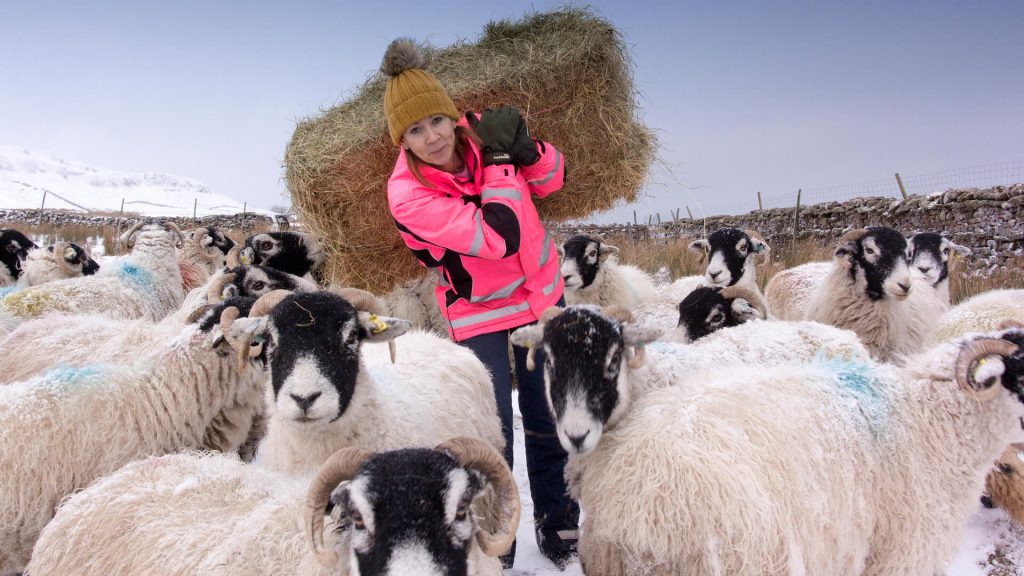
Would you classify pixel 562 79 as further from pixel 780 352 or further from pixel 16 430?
pixel 16 430

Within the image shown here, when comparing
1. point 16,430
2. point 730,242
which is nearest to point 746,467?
point 16,430

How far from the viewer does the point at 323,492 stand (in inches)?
80.4

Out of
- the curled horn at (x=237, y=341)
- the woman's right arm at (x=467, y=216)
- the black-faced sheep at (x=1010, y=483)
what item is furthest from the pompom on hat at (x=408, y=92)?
the black-faced sheep at (x=1010, y=483)

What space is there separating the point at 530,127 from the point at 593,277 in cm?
274

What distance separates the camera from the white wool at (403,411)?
310cm

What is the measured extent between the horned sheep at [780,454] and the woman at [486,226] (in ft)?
1.57

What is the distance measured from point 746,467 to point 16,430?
367cm

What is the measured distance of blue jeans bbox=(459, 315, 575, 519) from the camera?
371cm

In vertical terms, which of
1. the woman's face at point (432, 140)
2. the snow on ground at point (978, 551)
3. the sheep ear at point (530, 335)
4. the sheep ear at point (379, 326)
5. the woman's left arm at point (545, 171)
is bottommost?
the snow on ground at point (978, 551)

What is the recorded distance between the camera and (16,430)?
3080 millimetres

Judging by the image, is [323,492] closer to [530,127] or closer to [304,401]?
[304,401]

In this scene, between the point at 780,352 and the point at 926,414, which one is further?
the point at 780,352

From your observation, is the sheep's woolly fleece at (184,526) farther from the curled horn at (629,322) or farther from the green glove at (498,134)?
the green glove at (498,134)

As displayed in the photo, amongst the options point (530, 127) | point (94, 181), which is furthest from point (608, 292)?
point (94, 181)
